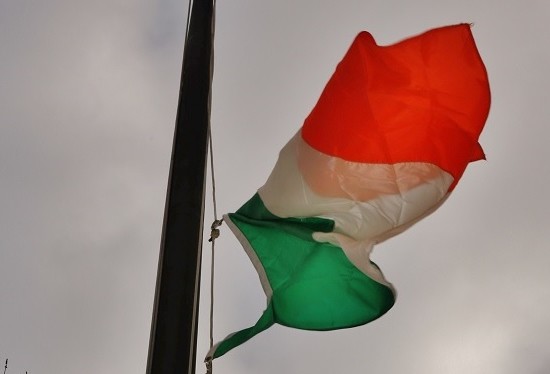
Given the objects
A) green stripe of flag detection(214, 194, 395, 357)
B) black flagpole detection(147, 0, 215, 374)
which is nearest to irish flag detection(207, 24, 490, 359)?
green stripe of flag detection(214, 194, 395, 357)

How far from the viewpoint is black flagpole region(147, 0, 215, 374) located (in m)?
3.81

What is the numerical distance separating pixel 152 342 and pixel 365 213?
2.88 meters

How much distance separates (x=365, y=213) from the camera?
629cm

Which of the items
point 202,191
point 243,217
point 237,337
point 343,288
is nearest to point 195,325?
point 202,191

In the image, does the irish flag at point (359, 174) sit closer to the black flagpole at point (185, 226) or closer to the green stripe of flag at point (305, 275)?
the green stripe of flag at point (305, 275)

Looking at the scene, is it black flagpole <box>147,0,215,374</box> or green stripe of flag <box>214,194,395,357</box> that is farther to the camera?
green stripe of flag <box>214,194,395,357</box>

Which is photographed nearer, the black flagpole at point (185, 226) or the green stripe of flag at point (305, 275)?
the black flagpole at point (185, 226)

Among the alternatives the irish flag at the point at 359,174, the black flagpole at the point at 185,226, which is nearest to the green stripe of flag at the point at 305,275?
the irish flag at the point at 359,174

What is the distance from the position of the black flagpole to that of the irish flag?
48.4 inches

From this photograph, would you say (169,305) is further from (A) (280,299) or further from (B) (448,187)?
(B) (448,187)

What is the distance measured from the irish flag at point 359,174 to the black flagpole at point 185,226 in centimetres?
123

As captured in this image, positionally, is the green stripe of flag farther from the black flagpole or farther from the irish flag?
the black flagpole

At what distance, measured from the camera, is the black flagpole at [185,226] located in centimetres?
381

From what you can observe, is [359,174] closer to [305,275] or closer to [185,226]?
[305,275]
